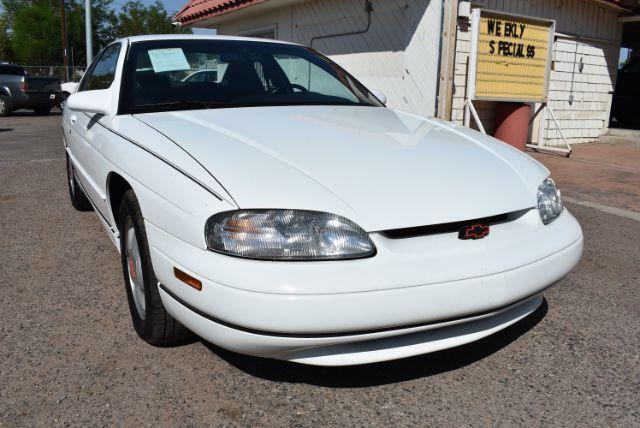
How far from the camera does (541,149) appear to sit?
9227mm

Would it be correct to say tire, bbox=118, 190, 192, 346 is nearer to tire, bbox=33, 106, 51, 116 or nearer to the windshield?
the windshield

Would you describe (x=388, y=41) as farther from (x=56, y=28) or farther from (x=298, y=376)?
(x=56, y=28)

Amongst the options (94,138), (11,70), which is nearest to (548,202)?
(94,138)

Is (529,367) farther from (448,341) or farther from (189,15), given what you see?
(189,15)

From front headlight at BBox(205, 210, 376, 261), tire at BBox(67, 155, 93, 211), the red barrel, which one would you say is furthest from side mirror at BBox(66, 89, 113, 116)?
the red barrel

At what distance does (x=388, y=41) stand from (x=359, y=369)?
7.47 metres

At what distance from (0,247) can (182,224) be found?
9.06ft

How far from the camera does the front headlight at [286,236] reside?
186 centimetres

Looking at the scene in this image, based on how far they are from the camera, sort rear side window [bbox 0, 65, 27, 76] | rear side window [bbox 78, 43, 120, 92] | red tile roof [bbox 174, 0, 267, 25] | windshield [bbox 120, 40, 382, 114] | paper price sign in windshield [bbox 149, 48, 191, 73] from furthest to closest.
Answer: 1. rear side window [bbox 0, 65, 27, 76]
2. red tile roof [bbox 174, 0, 267, 25]
3. rear side window [bbox 78, 43, 120, 92]
4. paper price sign in windshield [bbox 149, 48, 191, 73]
5. windshield [bbox 120, 40, 382, 114]

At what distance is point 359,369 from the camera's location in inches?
93.7

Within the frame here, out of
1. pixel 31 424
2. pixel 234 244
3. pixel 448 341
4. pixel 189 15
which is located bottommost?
pixel 31 424

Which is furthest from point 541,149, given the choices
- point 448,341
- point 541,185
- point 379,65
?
point 448,341

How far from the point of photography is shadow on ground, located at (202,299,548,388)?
2.31 m

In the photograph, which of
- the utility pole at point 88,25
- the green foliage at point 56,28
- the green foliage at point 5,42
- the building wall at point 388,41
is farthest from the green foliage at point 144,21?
the building wall at point 388,41
